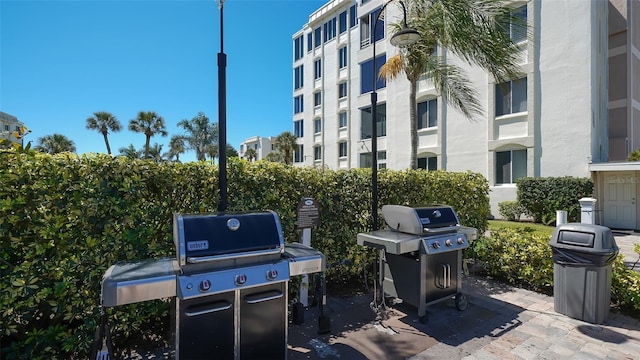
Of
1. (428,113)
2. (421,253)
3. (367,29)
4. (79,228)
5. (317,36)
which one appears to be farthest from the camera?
(317,36)

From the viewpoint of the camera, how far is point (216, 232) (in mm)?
2586

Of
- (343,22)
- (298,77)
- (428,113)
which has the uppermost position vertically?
(343,22)

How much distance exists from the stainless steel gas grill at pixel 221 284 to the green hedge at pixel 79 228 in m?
0.71

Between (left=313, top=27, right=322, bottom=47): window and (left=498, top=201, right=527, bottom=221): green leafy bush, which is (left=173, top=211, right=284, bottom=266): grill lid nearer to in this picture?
(left=498, top=201, right=527, bottom=221): green leafy bush

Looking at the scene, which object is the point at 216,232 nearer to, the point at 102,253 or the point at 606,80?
the point at 102,253

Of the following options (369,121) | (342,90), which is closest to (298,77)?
(342,90)

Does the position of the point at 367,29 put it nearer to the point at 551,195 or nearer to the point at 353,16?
the point at 353,16

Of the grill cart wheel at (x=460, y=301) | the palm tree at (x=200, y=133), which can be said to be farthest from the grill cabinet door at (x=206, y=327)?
the palm tree at (x=200, y=133)

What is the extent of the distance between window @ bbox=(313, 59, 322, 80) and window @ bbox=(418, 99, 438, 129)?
12137 mm

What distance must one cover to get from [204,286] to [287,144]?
27.7 metres

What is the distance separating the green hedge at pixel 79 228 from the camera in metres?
2.76

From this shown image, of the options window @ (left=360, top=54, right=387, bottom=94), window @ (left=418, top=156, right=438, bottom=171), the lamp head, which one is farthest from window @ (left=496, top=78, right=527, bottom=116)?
the lamp head

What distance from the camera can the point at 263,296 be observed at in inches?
106

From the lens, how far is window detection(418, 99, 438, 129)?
16125mm
